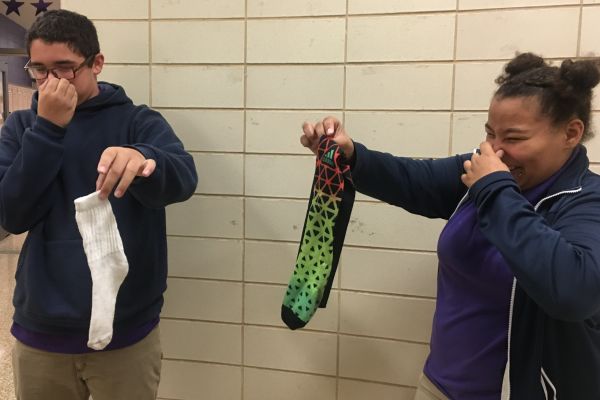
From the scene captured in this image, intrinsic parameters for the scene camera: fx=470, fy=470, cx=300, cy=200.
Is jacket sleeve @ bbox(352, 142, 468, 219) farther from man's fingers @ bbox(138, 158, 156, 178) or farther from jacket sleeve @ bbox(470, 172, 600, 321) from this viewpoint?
man's fingers @ bbox(138, 158, 156, 178)

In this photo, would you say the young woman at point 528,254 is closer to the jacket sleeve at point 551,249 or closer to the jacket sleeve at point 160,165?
the jacket sleeve at point 551,249

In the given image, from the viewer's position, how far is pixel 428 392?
1.08 metres

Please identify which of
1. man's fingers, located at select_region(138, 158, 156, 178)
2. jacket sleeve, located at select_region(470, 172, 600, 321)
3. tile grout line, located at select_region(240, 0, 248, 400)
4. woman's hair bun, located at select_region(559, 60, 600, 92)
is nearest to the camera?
jacket sleeve, located at select_region(470, 172, 600, 321)

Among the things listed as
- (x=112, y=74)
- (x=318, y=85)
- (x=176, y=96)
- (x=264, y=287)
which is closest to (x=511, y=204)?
(x=318, y=85)

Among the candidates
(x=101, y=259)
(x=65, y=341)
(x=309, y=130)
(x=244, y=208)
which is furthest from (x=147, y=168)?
(x=244, y=208)

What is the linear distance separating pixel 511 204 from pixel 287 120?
0.90m

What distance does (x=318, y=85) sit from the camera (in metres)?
1.52

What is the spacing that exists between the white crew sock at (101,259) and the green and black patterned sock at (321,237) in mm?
413

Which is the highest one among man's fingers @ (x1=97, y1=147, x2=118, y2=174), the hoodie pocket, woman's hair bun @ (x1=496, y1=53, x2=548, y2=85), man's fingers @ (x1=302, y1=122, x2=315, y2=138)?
woman's hair bun @ (x1=496, y1=53, x2=548, y2=85)

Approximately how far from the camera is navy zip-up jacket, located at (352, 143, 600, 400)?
750mm

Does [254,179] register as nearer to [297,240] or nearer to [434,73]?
[297,240]

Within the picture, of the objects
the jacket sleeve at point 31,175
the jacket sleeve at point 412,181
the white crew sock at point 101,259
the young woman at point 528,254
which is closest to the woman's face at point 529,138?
the young woman at point 528,254

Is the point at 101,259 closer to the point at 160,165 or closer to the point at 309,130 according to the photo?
the point at 160,165

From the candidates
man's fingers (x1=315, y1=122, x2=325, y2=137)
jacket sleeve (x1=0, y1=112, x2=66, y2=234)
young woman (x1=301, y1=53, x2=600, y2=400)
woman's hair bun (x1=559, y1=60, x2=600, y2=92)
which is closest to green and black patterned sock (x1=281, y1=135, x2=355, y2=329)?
man's fingers (x1=315, y1=122, x2=325, y2=137)
